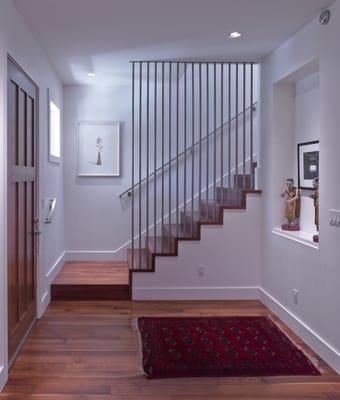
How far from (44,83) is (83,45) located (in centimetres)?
61

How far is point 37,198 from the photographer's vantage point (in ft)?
13.3

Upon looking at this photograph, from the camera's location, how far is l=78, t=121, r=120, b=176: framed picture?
607cm

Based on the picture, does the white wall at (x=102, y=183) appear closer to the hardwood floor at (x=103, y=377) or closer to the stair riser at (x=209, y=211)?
the stair riser at (x=209, y=211)

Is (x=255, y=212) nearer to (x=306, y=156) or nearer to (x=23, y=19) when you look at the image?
(x=306, y=156)

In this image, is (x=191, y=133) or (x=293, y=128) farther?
(x=191, y=133)

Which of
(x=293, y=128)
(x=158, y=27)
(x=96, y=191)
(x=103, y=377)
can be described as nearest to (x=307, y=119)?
(x=293, y=128)

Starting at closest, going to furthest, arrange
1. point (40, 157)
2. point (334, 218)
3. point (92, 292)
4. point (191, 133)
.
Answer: point (334, 218), point (40, 157), point (92, 292), point (191, 133)

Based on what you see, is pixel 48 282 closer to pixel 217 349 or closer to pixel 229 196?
pixel 217 349

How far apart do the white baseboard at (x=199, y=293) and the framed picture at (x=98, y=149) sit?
196cm

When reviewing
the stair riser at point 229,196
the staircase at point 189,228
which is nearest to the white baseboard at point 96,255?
the staircase at point 189,228

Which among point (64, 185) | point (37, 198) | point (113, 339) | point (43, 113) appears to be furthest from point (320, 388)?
point (64, 185)

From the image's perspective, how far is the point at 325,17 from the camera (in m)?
3.23

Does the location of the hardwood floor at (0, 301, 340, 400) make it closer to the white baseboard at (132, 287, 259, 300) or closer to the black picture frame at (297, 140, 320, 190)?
the white baseboard at (132, 287, 259, 300)

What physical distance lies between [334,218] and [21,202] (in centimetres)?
230
